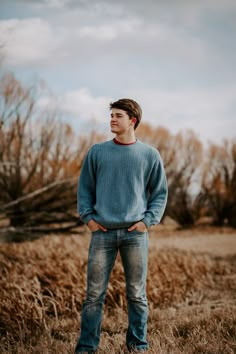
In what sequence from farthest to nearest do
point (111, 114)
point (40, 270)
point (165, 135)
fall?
point (165, 135), point (40, 270), point (111, 114)

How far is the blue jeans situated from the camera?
10.1 feet

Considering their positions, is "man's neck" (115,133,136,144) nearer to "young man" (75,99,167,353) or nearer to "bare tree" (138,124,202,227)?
"young man" (75,99,167,353)

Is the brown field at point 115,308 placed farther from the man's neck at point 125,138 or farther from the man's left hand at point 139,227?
the man's neck at point 125,138

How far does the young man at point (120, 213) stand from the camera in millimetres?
3090

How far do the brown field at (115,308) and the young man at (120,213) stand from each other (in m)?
0.26

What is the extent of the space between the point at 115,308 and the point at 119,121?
8.73 ft

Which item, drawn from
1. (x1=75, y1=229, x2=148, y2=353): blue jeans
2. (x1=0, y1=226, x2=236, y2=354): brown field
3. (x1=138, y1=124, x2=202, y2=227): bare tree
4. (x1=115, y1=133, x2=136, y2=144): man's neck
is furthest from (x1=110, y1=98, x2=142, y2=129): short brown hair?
(x1=138, y1=124, x2=202, y2=227): bare tree

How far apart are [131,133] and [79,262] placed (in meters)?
3.59

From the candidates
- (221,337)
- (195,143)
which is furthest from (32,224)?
(195,143)

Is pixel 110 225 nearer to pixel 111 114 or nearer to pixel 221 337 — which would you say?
pixel 111 114

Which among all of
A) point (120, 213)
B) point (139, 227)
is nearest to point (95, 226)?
point (120, 213)

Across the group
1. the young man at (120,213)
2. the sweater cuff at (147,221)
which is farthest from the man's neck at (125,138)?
the sweater cuff at (147,221)

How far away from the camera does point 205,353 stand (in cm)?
303

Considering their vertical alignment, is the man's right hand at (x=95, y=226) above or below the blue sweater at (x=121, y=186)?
below
